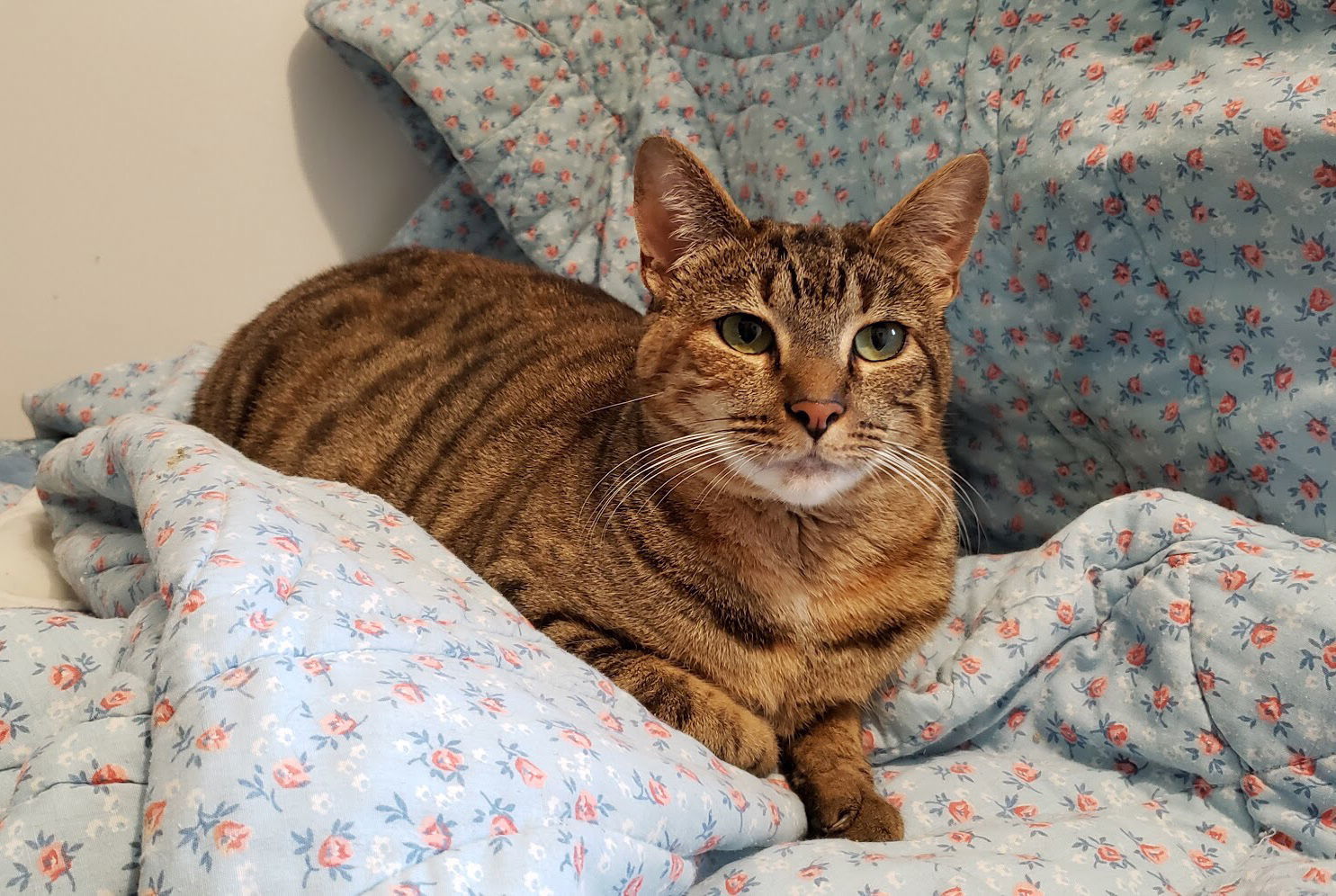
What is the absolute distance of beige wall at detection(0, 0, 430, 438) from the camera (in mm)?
1937

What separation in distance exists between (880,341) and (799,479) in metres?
0.25

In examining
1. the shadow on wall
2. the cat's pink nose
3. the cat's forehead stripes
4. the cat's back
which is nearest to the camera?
the cat's pink nose

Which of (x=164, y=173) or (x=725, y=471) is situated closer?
(x=725, y=471)

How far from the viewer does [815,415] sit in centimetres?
112

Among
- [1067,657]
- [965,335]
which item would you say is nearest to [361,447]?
[965,335]

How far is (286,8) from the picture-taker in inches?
80.8

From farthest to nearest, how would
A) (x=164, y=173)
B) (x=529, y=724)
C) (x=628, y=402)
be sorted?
(x=164, y=173)
(x=628, y=402)
(x=529, y=724)

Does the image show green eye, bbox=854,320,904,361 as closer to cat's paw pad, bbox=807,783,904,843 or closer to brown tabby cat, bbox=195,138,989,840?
brown tabby cat, bbox=195,138,989,840

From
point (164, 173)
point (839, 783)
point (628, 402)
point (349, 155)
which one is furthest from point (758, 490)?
point (164, 173)

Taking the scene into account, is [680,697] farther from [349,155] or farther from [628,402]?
[349,155]

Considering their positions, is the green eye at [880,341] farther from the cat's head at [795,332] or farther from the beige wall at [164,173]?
the beige wall at [164,173]

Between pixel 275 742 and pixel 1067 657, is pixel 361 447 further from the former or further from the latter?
pixel 1067 657

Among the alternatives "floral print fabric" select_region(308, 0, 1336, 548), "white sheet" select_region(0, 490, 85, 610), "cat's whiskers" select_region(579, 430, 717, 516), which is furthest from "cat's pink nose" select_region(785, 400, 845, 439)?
"white sheet" select_region(0, 490, 85, 610)

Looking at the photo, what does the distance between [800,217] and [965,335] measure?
1.59 feet
